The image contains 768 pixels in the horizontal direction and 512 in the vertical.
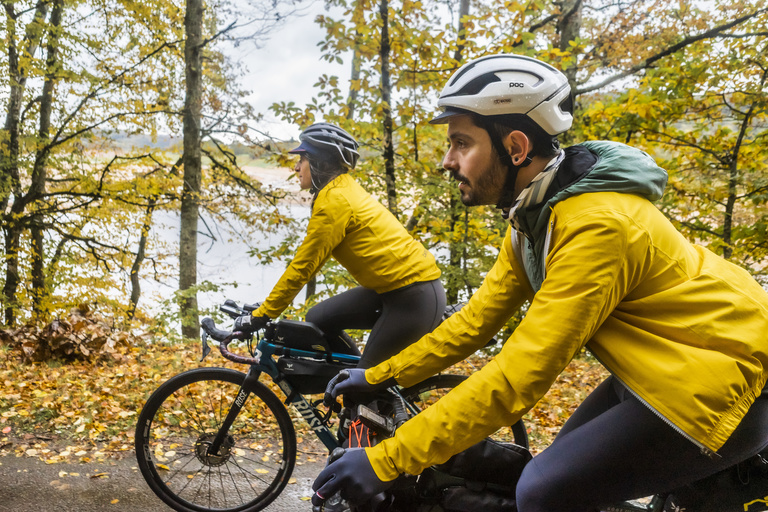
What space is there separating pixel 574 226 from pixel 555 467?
77cm

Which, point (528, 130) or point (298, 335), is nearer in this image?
point (528, 130)

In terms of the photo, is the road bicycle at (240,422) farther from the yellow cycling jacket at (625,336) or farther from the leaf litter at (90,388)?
the yellow cycling jacket at (625,336)

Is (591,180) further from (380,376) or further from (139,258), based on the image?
(139,258)

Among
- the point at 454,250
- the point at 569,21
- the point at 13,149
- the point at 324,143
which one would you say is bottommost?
the point at 454,250

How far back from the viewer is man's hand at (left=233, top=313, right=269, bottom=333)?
317cm

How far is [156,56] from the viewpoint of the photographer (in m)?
12.5

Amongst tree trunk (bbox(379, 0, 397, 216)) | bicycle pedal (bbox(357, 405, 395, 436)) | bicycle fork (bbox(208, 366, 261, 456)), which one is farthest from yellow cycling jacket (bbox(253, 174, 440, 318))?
tree trunk (bbox(379, 0, 397, 216))

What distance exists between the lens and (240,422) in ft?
10.8

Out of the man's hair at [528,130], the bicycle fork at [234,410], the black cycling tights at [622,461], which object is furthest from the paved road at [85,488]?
the man's hair at [528,130]

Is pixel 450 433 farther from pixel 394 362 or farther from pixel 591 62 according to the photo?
pixel 591 62

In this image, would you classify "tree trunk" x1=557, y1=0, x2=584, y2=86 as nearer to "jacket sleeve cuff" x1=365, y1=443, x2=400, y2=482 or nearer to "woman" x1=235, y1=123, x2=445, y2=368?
"woman" x1=235, y1=123, x2=445, y2=368

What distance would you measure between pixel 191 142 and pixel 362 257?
882cm

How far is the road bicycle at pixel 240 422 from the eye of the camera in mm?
3203

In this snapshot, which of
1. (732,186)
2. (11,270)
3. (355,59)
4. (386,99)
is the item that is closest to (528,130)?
(386,99)
